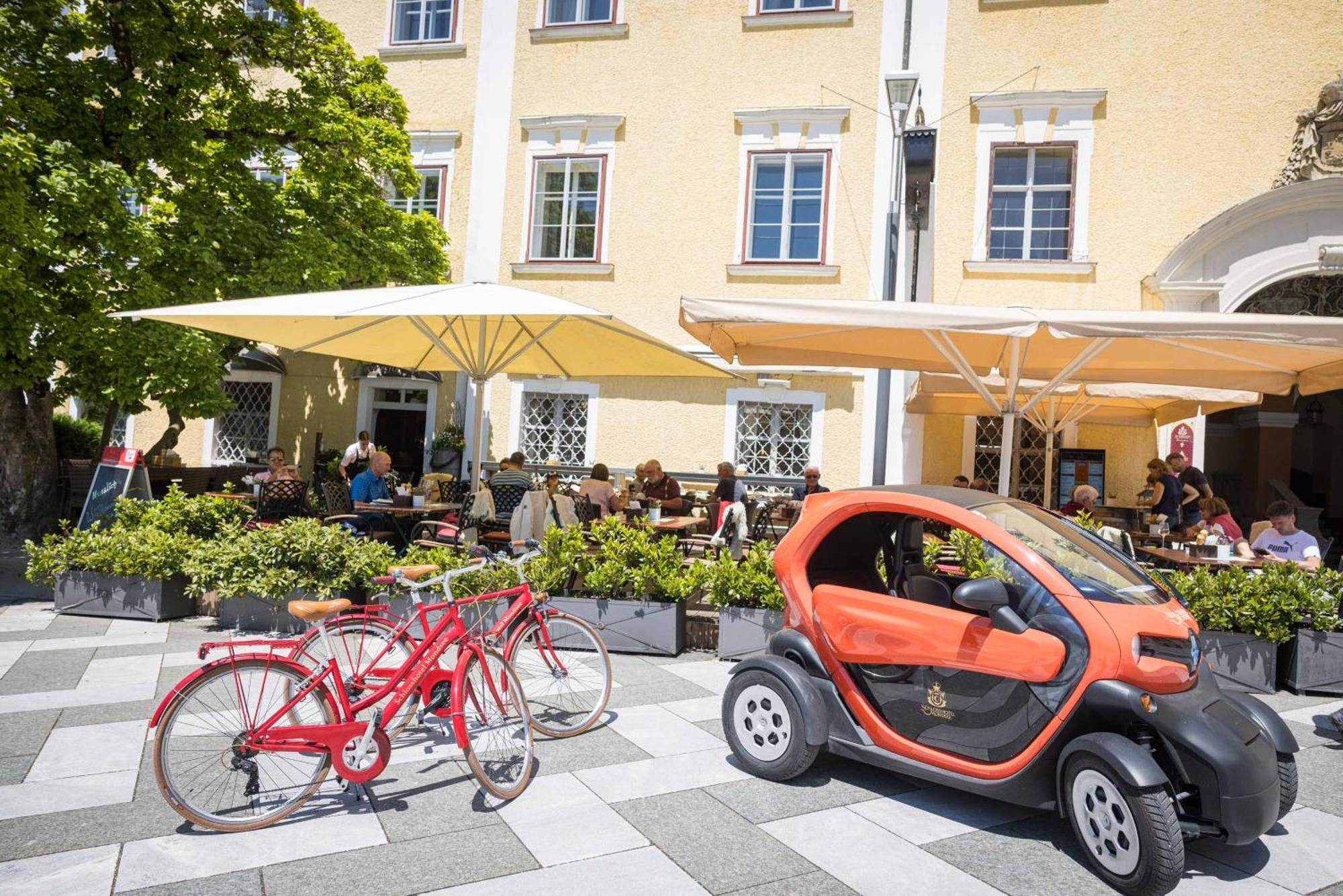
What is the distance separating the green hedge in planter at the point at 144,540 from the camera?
24.0ft

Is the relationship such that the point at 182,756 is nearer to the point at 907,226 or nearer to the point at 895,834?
the point at 895,834

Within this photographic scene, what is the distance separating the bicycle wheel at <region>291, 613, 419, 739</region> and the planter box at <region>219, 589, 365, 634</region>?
2.67m

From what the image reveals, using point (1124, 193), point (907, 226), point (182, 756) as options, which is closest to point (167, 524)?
point (182, 756)

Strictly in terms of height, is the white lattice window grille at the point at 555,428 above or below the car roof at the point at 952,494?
above

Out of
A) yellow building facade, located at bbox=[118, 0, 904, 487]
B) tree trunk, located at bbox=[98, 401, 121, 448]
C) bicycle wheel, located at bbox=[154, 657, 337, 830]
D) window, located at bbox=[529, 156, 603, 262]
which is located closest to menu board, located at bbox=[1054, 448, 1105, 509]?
yellow building facade, located at bbox=[118, 0, 904, 487]

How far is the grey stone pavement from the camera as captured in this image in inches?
131

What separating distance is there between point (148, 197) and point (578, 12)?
7.62 metres

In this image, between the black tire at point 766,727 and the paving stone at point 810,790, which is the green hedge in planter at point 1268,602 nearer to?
the paving stone at point 810,790

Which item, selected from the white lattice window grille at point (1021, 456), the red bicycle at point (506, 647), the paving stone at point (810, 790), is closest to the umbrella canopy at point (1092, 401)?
the white lattice window grille at point (1021, 456)

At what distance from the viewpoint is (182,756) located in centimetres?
358

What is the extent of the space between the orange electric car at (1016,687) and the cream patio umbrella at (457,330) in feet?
9.91

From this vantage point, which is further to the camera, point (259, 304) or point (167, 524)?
point (167, 524)

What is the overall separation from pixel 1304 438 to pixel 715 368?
1865 centimetres

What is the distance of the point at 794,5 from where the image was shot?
1355 cm
